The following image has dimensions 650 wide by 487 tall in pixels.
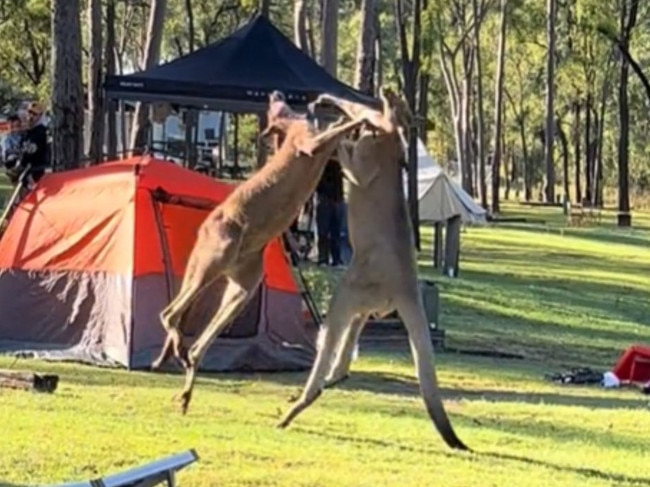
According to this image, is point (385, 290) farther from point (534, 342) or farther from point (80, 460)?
point (534, 342)

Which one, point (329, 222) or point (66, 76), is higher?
point (66, 76)

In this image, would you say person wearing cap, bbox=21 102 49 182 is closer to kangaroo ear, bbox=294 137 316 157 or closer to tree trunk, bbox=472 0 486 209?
kangaroo ear, bbox=294 137 316 157

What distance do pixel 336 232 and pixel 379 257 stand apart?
42.6ft

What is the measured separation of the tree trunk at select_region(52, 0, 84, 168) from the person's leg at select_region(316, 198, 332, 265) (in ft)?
15.2

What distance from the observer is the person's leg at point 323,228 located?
20884mm

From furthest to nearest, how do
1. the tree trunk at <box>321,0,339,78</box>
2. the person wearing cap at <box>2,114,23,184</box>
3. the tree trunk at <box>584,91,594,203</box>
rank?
the tree trunk at <box>584,91,594,203</box>, the tree trunk at <box>321,0,339,78</box>, the person wearing cap at <box>2,114,23,184</box>

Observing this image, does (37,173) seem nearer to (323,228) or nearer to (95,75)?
(323,228)

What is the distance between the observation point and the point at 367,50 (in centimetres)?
2422

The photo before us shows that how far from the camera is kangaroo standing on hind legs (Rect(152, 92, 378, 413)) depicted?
7.70 meters

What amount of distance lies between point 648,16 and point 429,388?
4974 centimetres

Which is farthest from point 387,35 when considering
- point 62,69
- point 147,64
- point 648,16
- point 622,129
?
point 62,69

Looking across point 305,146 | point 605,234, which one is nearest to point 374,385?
point 305,146

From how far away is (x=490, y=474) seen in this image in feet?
25.0

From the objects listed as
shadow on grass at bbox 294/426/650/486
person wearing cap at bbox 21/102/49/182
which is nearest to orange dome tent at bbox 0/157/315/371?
person wearing cap at bbox 21/102/49/182
